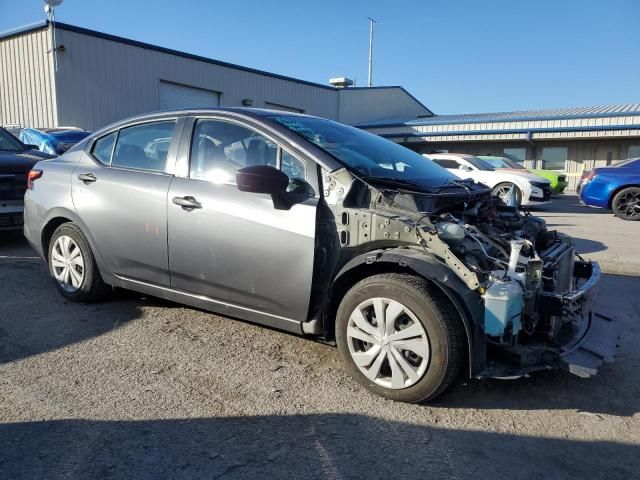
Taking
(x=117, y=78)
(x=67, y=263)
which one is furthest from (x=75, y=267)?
(x=117, y=78)

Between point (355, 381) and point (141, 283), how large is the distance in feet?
6.25

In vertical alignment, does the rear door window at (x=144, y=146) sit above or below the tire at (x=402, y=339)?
above

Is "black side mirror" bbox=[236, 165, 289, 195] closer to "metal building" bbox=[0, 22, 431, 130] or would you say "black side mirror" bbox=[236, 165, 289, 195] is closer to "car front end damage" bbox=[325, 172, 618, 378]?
"car front end damage" bbox=[325, 172, 618, 378]

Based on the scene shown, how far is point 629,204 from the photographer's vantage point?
11.4m

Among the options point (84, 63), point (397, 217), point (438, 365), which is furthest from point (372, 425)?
point (84, 63)

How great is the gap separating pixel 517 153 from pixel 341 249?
23312 mm

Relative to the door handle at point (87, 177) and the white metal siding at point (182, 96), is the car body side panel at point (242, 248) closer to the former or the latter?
the door handle at point (87, 177)

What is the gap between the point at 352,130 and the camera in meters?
4.23

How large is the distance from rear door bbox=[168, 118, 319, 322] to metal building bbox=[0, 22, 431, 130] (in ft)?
41.3

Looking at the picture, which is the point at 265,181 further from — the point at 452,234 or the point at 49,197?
the point at 49,197

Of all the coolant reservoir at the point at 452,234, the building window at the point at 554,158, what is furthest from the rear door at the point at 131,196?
the building window at the point at 554,158

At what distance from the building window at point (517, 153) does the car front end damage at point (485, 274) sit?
22336mm

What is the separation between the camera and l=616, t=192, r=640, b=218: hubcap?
1130cm

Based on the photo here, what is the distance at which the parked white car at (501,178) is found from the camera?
42.6 ft
